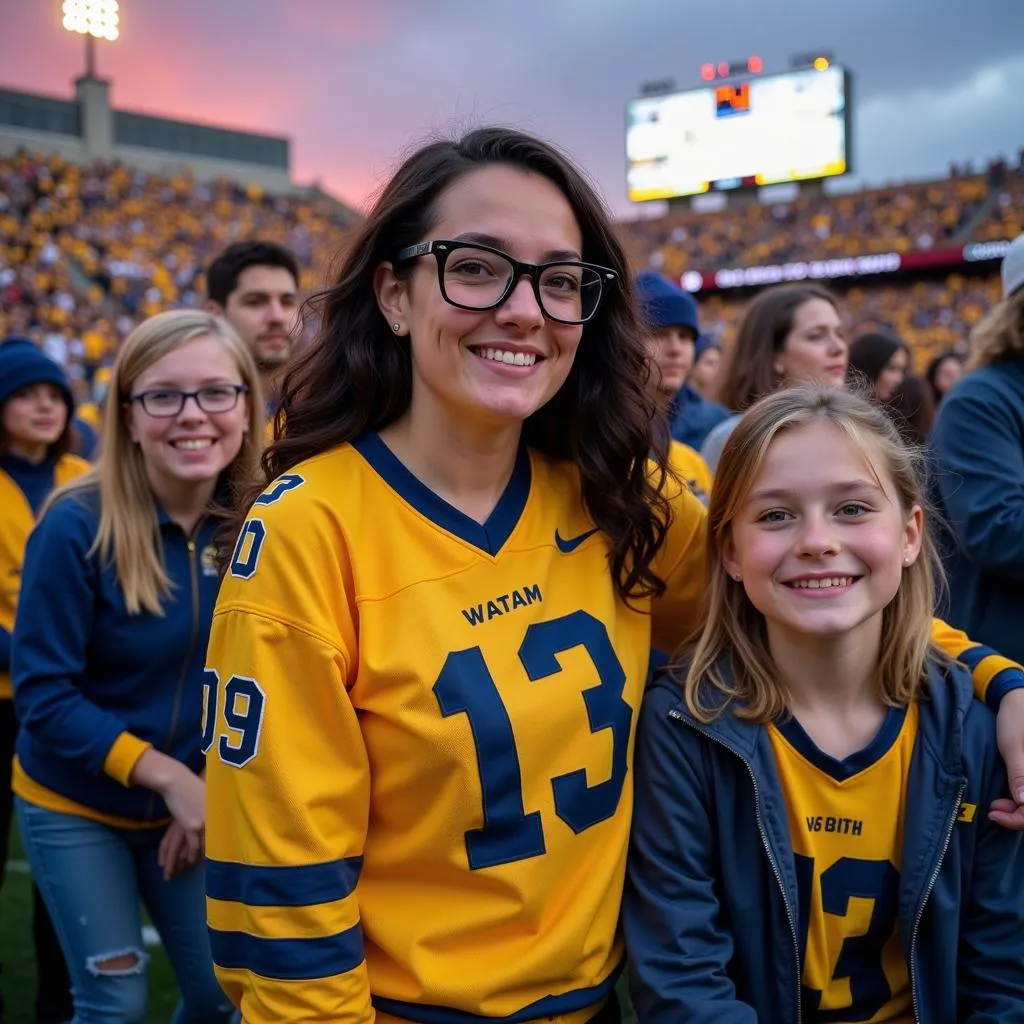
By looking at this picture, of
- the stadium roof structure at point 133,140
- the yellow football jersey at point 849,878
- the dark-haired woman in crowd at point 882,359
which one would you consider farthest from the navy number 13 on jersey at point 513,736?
the stadium roof structure at point 133,140

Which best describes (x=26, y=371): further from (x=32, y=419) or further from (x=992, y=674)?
(x=992, y=674)

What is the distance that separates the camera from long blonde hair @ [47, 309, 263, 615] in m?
2.33

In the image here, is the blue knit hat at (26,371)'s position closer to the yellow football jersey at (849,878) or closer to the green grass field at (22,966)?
the green grass field at (22,966)

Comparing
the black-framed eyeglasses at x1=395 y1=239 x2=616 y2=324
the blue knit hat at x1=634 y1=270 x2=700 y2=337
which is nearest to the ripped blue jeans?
the black-framed eyeglasses at x1=395 y1=239 x2=616 y2=324

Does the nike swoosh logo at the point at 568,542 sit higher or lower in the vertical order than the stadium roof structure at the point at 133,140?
lower

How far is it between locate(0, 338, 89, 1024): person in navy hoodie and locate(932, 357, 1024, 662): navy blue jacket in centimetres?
260

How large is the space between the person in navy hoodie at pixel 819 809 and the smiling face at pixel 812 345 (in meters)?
1.87

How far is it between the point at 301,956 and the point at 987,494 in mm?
1919

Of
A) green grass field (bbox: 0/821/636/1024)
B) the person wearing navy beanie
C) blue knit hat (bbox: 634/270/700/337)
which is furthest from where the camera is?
the person wearing navy beanie

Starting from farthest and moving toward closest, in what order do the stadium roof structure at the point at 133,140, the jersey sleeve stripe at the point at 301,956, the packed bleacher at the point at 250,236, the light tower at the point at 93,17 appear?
the stadium roof structure at the point at 133,140 → the light tower at the point at 93,17 → the packed bleacher at the point at 250,236 → the jersey sleeve stripe at the point at 301,956

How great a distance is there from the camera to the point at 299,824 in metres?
1.41

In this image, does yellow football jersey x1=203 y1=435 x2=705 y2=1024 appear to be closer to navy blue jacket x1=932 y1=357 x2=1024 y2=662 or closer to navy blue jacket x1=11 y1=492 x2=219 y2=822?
navy blue jacket x1=11 y1=492 x2=219 y2=822

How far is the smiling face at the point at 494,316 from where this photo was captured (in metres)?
1.55

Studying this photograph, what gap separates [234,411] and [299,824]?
4.34 feet
